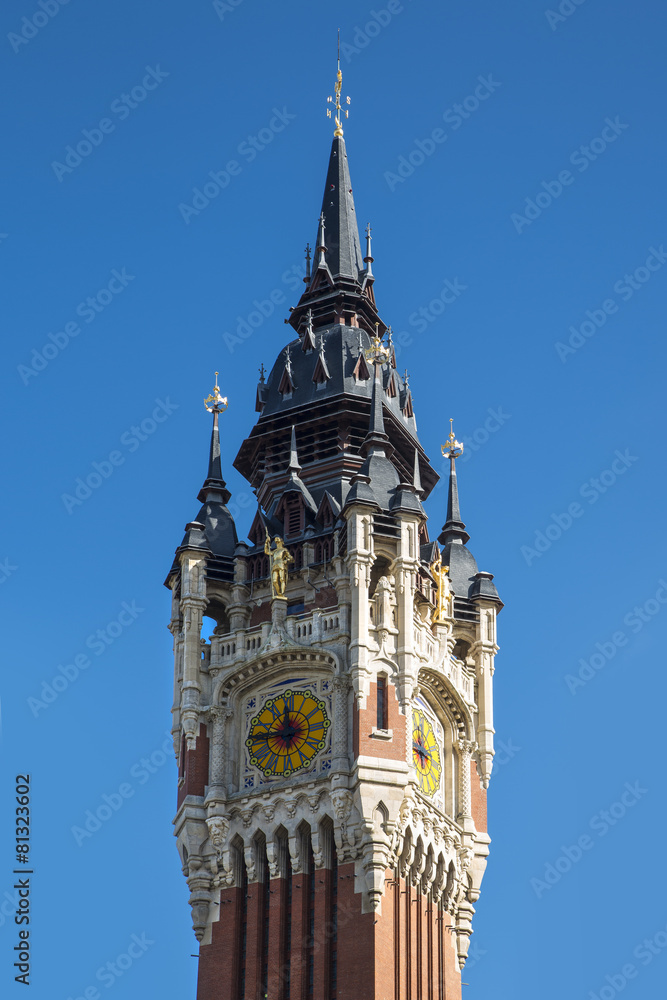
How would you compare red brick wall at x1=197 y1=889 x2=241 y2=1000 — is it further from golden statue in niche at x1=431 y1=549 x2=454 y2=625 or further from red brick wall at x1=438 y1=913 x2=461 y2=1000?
golden statue in niche at x1=431 y1=549 x2=454 y2=625

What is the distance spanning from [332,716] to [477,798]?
8025 mm

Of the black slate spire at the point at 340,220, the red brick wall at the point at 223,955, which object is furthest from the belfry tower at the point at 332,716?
the black slate spire at the point at 340,220

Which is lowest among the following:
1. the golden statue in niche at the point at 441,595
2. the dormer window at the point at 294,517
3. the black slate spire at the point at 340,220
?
the golden statue in niche at the point at 441,595

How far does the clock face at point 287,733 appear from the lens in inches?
3248

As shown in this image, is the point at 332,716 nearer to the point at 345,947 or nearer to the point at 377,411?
the point at 345,947

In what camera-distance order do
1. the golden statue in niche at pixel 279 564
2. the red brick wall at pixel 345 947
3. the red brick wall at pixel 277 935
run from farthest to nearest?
the golden statue in niche at pixel 279 564, the red brick wall at pixel 277 935, the red brick wall at pixel 345 947

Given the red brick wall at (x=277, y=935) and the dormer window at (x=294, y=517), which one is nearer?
the red brick wall at (x=277, y=935)

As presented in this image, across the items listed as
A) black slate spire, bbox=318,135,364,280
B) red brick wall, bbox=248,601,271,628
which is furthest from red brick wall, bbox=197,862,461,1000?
black slate spire, bbox=318,135,364,280

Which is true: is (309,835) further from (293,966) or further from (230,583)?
(230,583)

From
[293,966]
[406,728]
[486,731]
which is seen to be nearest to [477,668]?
[486,731]

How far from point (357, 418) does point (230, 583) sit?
Result: 32.1 feet

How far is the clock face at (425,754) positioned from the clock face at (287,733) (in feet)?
12.0

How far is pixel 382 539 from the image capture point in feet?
281

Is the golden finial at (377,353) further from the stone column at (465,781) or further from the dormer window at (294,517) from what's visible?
the stone column at (465,781)
